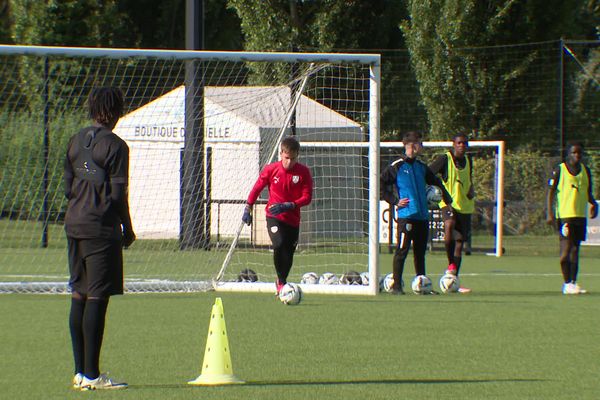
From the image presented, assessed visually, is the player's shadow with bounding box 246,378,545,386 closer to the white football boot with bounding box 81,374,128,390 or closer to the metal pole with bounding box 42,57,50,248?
the white football boot with bounding box 81,374,128,390

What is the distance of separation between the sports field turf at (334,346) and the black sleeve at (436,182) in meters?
1.16

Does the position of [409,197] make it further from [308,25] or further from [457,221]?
[308,25]

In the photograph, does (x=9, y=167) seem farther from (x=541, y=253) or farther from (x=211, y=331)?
(x=211, y=331)

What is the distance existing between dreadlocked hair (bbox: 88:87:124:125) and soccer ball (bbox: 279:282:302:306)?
5547 millimetres

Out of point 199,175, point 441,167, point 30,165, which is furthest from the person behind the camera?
point 30,165

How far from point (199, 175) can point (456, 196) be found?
17.5 ft

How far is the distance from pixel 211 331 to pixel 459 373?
184 centimetres

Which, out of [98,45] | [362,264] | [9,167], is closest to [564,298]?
[362,264]

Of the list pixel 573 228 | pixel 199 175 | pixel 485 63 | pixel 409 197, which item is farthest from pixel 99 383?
pixel 485 63

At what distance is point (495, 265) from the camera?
20750mm

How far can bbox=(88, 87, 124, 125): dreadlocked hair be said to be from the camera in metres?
7.45

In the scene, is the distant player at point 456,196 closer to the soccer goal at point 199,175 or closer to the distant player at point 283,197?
the soccer goal at point 199,175

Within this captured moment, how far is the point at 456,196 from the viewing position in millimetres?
15250

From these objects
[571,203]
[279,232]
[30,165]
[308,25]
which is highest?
[308,25]
